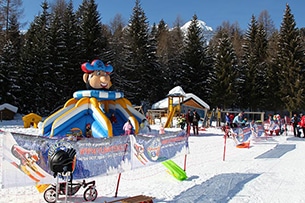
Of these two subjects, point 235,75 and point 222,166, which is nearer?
point 222,166

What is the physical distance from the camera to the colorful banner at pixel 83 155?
525 centimetres

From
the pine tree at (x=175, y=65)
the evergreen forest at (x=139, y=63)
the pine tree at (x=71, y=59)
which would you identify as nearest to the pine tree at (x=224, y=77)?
the evergreen forest at (x=139, y=63)

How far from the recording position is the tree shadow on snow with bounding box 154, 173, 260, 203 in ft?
23.2

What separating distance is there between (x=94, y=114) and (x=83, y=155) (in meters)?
10.00

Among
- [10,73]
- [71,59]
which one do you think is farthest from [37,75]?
[71,59]

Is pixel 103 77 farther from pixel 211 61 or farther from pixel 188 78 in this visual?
pixel 211 61

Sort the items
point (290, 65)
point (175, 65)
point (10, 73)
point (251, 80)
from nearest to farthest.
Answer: point (10, 73), point (290, 65), point (251, 80), point (175, 65)

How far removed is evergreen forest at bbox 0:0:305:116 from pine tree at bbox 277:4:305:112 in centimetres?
13

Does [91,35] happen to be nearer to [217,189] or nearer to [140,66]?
[140,66]

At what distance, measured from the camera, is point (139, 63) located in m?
44.6

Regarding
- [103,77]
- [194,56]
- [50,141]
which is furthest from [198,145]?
[194,56]

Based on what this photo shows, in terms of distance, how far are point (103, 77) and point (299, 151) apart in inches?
438

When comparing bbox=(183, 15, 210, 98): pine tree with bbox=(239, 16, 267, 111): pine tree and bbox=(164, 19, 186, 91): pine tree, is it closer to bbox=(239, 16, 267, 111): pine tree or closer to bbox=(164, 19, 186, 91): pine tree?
bbox=(164, 19, 186, 91): pine tree

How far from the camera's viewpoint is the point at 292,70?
144 feet
